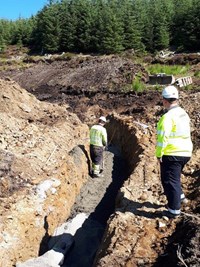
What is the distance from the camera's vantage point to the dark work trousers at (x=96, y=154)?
1294 centimetres

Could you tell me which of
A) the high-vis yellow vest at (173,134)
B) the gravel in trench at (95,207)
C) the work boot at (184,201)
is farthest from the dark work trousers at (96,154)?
the high-vis yellow vest at (173,134)

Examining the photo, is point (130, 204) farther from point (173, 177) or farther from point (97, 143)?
point (97, 143)

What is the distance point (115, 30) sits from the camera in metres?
48.1

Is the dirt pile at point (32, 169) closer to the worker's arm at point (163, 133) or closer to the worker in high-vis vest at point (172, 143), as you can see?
the worker in high-vis vest at point (172, 143)

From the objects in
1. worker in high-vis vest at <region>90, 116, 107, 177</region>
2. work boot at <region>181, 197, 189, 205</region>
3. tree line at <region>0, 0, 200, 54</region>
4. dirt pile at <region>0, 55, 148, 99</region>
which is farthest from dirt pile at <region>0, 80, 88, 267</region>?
tree line at <region>0, 0, 200, 54</region>

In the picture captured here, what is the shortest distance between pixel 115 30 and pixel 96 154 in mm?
37112

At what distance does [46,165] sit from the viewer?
12.5m

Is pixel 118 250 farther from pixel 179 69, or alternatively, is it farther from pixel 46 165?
pixel 179 69

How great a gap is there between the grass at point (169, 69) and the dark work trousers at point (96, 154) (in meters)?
17.5

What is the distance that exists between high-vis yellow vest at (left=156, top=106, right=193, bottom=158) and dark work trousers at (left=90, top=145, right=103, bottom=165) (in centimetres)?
586

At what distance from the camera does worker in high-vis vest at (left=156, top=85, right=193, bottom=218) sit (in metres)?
7.02

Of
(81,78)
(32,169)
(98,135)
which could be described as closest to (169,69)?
(81,78)

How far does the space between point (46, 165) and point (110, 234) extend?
5.15 metres

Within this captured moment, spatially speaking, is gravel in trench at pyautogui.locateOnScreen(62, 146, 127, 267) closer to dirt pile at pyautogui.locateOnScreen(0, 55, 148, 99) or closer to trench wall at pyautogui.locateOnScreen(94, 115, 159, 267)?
trench wall at pyautogui.locateOnScreen(94, 115, 159, 267)
